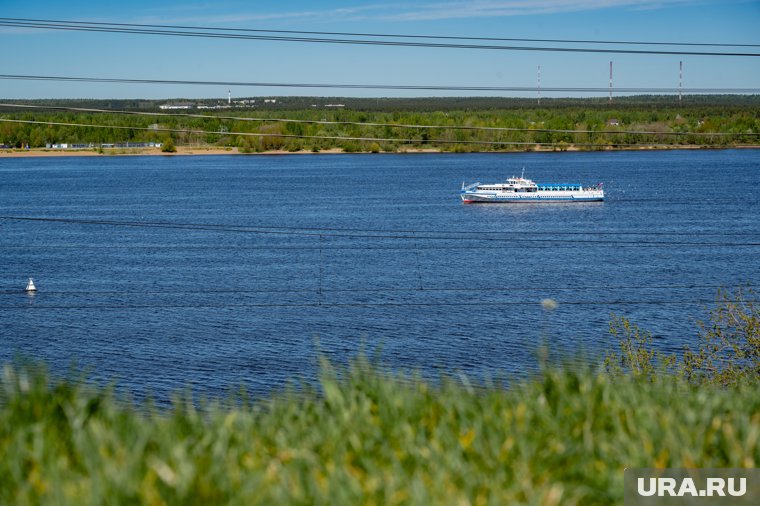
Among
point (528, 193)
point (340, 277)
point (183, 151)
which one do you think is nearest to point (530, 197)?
point (528, 193)

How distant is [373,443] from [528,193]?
3274 inches

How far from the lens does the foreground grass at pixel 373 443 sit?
4184 millimetres

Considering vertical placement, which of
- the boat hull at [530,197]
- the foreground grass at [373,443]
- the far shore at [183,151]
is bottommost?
the boat hull at [530,197]

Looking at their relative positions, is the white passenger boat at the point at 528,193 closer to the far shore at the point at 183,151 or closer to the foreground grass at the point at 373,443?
the far shore at the point at 183,151

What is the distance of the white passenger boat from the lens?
275ft

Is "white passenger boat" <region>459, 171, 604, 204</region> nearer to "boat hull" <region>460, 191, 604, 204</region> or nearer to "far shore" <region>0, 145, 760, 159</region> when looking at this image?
"boat hull" <region>460, 191, 604, 204</region>

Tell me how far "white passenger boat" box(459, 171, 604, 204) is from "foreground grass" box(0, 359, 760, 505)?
77.9 meters

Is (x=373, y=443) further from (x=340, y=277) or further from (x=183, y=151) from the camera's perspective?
(x=183, y=151)

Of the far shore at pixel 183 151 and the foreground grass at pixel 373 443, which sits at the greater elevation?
the foreground grass at pixel 373 443

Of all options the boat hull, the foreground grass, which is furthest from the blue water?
the foreground grass

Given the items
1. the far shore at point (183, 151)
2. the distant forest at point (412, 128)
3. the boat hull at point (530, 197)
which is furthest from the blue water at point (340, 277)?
the far shore at point (183, 151)

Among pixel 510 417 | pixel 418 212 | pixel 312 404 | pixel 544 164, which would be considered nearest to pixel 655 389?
pixel 510 417

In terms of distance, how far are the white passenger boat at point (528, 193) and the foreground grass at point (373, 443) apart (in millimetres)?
77876

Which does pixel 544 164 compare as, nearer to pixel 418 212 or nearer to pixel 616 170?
pixel 616 170
